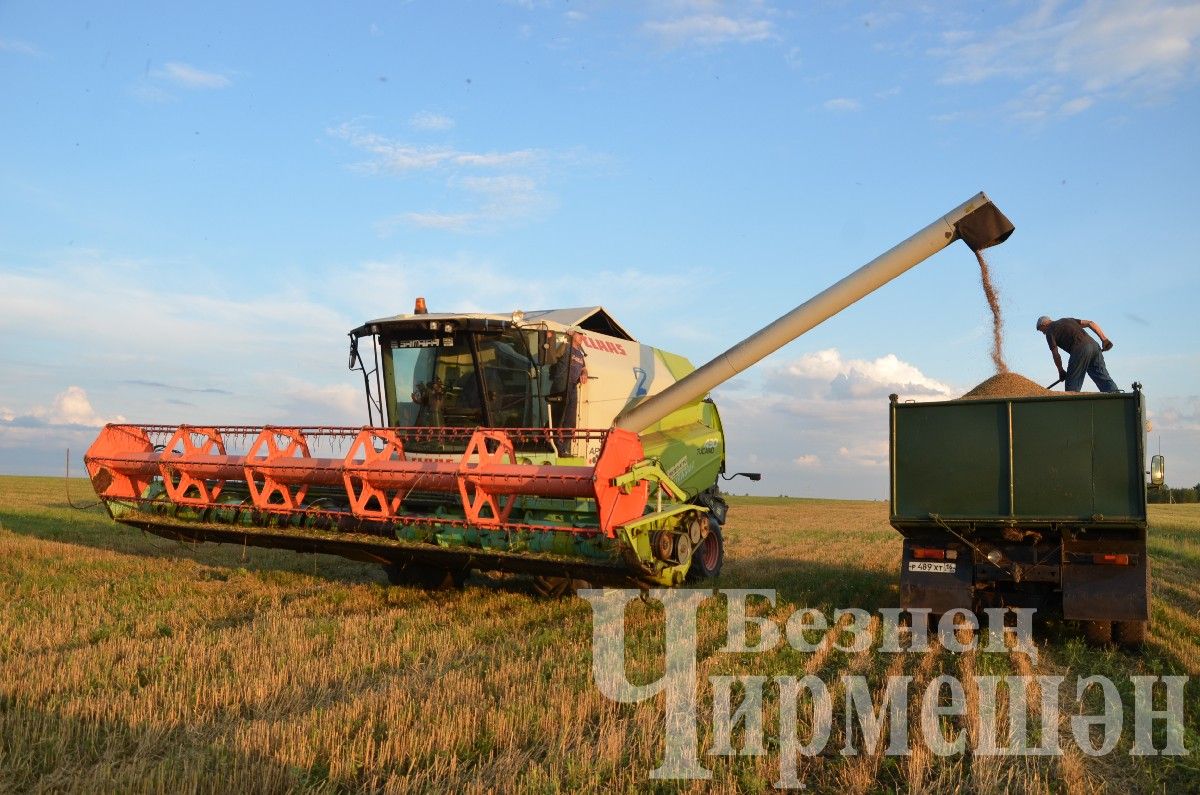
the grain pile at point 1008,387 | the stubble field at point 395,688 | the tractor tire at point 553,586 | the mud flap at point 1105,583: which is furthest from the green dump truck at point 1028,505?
the tractor tire at point 553,586

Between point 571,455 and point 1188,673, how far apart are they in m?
4.81

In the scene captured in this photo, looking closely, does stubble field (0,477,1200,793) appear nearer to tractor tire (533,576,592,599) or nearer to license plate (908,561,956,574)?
tractor tire (533,576,592,599)

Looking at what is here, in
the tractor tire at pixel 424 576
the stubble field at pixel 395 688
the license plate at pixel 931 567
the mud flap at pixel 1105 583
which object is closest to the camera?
the stubble field at pixel 395 688

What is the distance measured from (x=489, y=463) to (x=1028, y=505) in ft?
→ 13.6

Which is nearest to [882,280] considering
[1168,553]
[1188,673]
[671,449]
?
[671,449]

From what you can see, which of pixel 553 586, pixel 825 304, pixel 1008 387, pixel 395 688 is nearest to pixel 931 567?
pixel 1008 387

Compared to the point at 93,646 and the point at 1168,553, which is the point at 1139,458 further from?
the point at 1168,553

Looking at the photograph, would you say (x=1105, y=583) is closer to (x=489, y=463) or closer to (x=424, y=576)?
(x=489, y=463)

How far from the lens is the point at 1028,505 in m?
7.16

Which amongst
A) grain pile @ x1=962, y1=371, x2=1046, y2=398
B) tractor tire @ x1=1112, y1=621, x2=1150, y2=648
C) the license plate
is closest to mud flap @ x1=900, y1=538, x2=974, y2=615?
the license plate

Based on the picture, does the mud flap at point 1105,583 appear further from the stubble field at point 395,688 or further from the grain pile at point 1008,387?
the grain pile at point 1008,387

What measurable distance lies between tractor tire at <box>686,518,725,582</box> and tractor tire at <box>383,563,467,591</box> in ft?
8.22

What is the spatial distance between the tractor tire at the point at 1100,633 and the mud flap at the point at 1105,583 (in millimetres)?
262

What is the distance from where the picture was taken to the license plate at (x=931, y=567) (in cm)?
742
